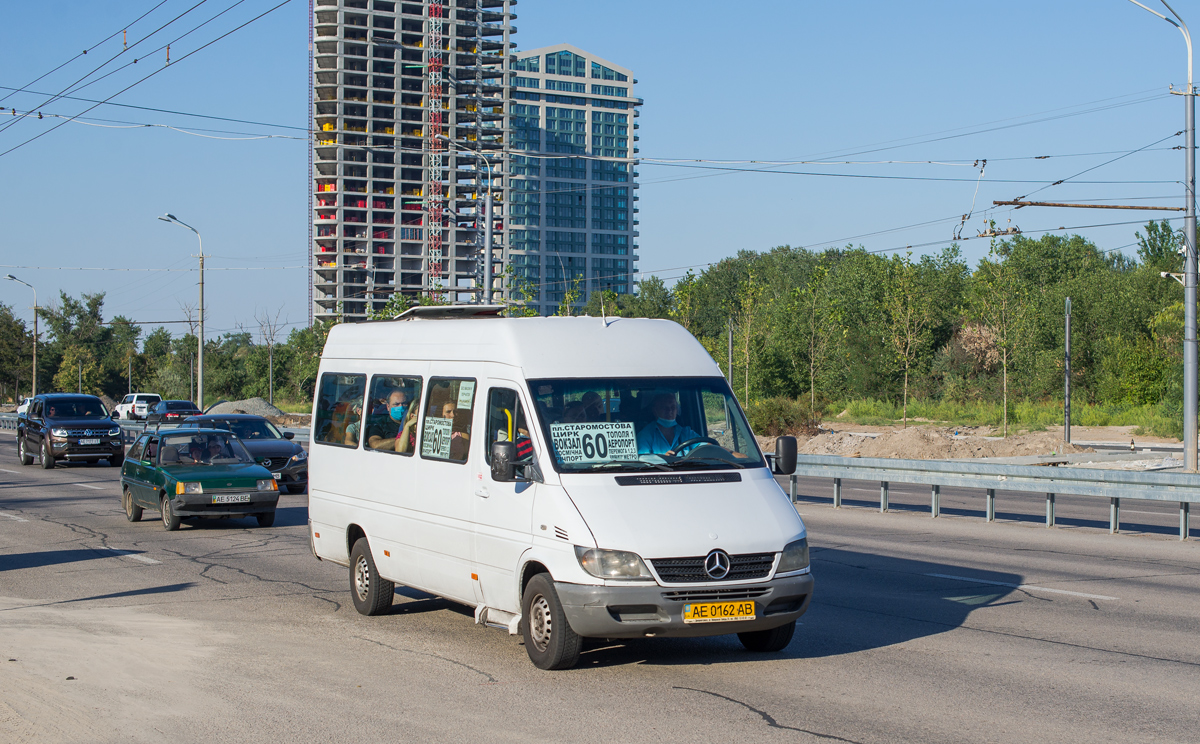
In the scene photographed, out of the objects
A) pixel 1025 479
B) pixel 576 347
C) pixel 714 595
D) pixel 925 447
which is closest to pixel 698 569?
pixel 714 595

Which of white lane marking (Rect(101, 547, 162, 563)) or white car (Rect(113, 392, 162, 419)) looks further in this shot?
white car (Rect(113, 392, 162, 419))

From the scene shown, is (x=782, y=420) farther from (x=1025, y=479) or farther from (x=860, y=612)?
(x=860, y=612)

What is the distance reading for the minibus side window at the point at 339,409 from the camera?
10.1 m

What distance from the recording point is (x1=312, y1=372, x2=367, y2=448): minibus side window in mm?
10148

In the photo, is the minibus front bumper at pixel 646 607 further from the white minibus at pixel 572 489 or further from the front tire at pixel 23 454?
the front tire at pixel 23 454

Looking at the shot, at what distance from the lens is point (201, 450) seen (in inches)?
693

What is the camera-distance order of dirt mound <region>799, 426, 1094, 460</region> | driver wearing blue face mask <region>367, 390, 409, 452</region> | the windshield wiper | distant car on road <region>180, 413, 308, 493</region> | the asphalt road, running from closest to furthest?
the asphalt road < the windshield wiper < driver wearing blue face mask <region>367, 390, 409, 452</region> < distant car on road <region>180, 413, 308, 493</region> < dirt mound <region>799, 426, 1094, 460</region>

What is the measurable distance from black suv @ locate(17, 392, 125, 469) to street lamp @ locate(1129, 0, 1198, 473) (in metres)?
25.5

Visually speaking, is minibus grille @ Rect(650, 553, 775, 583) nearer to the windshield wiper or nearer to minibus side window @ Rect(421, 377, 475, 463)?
the windshield wiper

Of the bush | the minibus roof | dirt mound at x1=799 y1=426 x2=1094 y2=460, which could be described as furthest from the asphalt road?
the bush

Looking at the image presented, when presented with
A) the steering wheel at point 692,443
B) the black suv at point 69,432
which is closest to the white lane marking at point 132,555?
the steering wheel at point 692,443

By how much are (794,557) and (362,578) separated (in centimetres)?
413

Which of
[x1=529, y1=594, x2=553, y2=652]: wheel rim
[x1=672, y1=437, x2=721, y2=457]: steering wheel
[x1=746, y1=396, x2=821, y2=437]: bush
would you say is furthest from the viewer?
[x1=746, y1=396, x2=821, y2=437]: bush

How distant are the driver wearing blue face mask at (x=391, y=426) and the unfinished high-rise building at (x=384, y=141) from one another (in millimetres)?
156554
